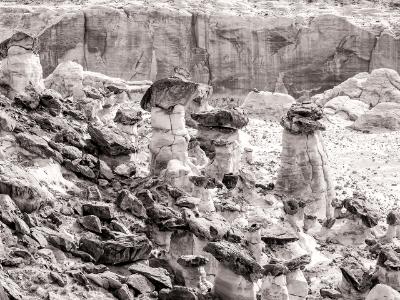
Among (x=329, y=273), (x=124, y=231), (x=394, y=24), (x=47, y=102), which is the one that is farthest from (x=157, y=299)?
(x=394, y=24)

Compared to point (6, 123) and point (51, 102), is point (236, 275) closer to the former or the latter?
point (6, 123)

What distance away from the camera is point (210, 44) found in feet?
199

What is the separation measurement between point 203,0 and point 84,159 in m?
40.7

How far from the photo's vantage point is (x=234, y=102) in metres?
59.9

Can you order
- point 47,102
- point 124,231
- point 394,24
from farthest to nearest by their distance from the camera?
point 394,24 < point 47,102 < point 124,231

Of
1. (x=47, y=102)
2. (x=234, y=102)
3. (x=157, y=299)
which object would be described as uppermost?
(x=47, y=102)

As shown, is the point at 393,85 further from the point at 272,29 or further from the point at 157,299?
the point at 157,299

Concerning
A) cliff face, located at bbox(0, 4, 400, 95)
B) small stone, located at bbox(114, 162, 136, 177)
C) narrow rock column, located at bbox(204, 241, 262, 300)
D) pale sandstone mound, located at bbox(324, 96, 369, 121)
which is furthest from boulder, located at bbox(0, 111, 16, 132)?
cliff face, located at bbox(0, 4, 400, 95)

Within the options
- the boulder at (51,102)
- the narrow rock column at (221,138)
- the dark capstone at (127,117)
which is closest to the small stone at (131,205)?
the boulder at (51,102)

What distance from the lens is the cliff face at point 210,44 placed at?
59.5 m

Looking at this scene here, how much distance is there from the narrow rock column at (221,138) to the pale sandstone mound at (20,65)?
6779 millimetres

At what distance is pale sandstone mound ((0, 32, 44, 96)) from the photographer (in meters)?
30.9

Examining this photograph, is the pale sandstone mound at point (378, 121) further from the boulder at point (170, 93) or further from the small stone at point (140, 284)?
the small stone at point (140, 284)

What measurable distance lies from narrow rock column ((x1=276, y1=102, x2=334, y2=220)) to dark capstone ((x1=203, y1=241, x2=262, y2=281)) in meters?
10.3
